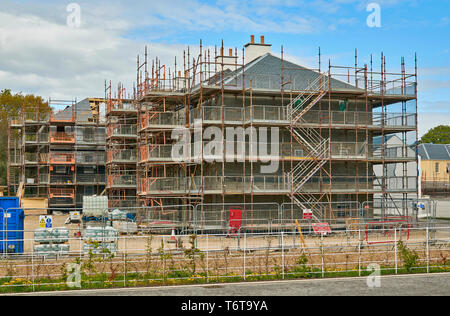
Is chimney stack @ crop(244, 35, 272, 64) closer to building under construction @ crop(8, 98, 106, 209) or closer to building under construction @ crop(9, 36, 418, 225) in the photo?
building under construction @ crop(9, 36, 418, 225)

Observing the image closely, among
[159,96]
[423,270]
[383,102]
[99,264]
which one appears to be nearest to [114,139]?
[159,96]

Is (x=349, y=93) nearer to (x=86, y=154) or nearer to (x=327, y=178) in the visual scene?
(x=327, y=178)

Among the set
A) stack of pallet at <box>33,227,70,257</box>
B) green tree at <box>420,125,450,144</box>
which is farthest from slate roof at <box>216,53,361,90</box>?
green tree at <box>420,125,450,144</box>

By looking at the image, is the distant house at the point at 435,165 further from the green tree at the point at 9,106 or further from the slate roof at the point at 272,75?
the green tree at the point at 9,106

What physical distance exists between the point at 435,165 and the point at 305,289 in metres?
76.5

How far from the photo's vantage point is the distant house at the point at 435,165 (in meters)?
84.4

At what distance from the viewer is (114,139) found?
178ft

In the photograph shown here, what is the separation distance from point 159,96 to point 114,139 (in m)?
15.2

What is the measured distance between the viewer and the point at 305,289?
54.4ft

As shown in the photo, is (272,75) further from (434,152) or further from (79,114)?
(434,152)

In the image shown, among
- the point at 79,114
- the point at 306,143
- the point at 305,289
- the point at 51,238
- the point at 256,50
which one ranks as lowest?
the point at 305,289

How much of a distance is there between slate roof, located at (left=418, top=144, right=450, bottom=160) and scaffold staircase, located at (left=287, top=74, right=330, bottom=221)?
5302cm

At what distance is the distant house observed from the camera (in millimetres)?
84375

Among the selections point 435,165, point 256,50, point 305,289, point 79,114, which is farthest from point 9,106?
point 305,289
